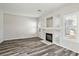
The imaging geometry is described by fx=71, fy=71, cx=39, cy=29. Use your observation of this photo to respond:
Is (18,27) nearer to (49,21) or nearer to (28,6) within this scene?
(49,21)

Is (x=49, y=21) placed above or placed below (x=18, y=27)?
above

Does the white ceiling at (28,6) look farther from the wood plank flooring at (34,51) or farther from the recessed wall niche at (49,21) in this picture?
the wood plank flooring at (34,51)

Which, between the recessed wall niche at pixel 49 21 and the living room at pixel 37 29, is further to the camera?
the recessed wall niche at pixel 49 21

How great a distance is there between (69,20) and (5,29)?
477 cm

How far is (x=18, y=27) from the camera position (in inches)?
263

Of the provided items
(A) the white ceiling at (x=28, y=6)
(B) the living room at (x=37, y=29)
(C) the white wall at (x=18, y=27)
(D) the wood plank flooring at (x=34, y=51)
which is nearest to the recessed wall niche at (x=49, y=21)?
(B) the living room at (x=37, y=29)

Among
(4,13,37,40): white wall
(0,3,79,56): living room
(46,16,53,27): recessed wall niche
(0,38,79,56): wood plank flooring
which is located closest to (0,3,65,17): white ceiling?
(0,3,79,56): living room

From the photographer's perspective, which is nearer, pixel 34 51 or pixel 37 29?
pixel 34 51

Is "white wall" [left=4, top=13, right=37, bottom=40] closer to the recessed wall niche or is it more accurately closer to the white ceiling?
the white ceiling

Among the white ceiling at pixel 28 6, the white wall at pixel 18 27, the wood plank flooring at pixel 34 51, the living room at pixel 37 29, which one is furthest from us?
the white wall at pixel 18 27

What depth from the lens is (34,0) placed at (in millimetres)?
1610

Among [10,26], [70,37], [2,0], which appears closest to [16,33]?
[10,26]

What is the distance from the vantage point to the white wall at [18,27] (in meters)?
5.83

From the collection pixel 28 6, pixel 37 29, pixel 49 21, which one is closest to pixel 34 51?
pixel 28 6
